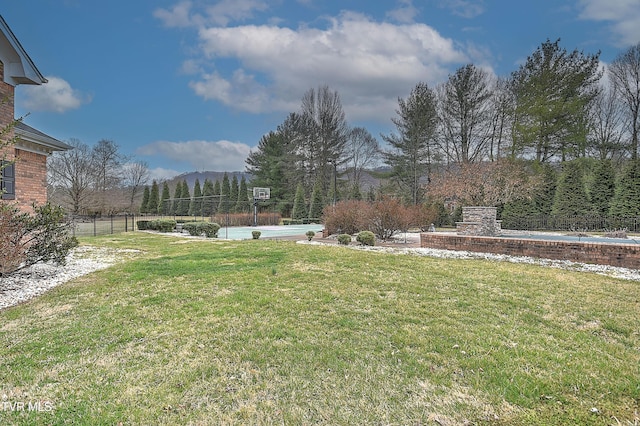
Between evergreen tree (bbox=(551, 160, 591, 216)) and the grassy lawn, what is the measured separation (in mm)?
14375

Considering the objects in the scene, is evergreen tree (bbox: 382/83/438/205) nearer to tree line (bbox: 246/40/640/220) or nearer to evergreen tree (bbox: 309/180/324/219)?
tree line (bbox: 246/40/640/220)

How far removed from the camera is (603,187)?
16188 mm

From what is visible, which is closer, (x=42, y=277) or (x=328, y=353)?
(x=328, y=353)

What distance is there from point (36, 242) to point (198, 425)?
6471 mm

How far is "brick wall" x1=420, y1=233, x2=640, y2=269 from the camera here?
6570 millimetres

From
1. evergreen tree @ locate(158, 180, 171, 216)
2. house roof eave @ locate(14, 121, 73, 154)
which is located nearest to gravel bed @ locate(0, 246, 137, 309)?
house roof eave @ locate(14, 121, 73, 154)

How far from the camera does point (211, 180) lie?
37375mm

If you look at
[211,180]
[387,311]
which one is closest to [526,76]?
[387,311]

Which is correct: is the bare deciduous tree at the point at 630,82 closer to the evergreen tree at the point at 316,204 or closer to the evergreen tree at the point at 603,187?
the evergreen tree at the point at 603,187

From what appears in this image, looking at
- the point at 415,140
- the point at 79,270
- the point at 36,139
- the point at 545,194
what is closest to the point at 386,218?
the point at 79,270

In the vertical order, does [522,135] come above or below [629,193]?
above

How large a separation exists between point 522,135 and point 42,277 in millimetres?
23277

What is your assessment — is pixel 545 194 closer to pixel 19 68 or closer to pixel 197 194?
pixel 19 68

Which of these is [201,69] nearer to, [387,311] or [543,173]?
[387,311]
